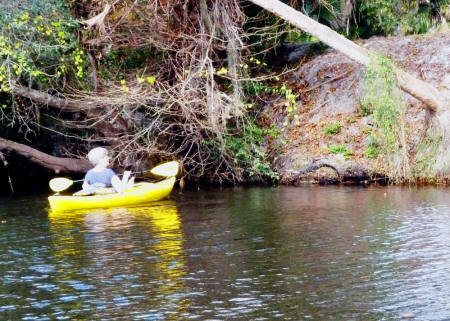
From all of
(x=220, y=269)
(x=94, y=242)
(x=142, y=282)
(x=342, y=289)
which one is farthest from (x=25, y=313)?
(x=94, y=242)

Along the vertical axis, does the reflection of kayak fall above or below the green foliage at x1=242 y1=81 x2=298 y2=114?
below

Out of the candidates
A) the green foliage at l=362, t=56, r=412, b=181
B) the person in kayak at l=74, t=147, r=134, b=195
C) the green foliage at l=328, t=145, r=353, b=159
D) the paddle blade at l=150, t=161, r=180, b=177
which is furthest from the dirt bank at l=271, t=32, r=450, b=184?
the person in kayak at l=74, t=147, r=134, b=195

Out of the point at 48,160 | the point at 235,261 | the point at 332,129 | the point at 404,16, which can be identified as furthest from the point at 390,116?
the point at 235,261

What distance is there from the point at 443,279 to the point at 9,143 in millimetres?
12483

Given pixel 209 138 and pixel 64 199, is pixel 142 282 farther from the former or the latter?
pixel 209 138

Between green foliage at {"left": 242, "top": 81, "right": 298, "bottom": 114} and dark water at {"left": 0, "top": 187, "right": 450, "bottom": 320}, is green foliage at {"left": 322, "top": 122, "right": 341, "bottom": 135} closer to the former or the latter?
green foliage at {"left": 242, "top": 81, "right": 298, "bottom": 114}

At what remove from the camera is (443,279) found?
Answer: 8.41 metres

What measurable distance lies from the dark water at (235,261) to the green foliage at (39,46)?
11.8 feet

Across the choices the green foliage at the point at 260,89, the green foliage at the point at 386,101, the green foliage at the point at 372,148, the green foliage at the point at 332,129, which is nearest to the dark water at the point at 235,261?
the green foliage at the point at 386,101

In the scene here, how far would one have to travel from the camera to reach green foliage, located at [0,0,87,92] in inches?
680

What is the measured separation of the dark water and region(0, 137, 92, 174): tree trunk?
11.6 ft

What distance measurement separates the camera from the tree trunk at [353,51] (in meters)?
17.7

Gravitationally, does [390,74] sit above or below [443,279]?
above

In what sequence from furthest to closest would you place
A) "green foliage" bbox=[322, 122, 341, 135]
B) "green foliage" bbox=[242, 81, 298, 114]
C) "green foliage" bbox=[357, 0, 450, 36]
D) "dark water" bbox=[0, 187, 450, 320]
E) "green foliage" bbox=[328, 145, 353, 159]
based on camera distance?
"green foliage" bbox=[357, 0, 450, 36] < "green foliage" bbox=[242, 81, 298, 114] < "green foliage" bbox=[322, 122, 341, 135] < "green foliage" bbox=[328, 145, 353, 159] < "dark water" bbox=[0, 187, 450, 320]
